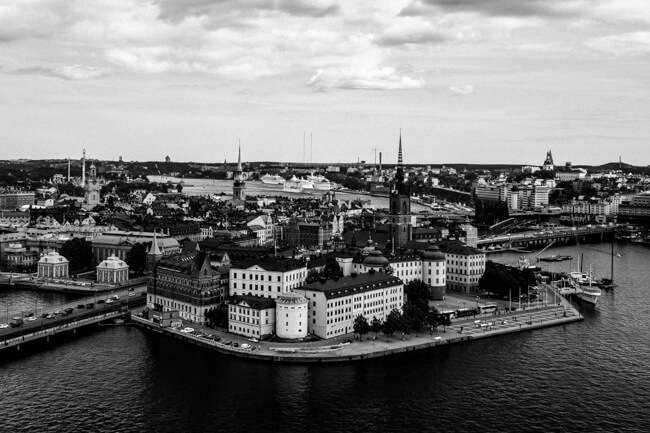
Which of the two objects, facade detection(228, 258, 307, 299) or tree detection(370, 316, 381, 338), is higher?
facade detection(228, 258, 307, 299)

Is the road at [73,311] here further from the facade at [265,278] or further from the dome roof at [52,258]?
the dome roof at [52,258]

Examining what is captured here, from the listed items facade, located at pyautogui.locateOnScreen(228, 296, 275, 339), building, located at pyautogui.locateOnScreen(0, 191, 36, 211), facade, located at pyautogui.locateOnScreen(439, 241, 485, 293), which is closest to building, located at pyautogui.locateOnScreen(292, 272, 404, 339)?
facade, located at pyautogui.locateOnScreen(228, 296, 275, 339)

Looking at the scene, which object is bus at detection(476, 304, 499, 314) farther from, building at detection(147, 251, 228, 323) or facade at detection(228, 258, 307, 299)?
building at detection(147, 251, 228, 323)

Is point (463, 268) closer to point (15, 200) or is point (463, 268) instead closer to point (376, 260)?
point (376, 260)

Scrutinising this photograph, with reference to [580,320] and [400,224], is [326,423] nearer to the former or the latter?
[580,320]

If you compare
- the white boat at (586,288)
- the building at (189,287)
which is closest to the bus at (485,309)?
the white boat at (586,288)
